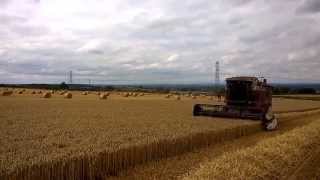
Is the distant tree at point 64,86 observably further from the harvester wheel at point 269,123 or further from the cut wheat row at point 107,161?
the cut wheat row at point 107,161

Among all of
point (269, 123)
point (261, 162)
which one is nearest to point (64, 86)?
point (269, 123)

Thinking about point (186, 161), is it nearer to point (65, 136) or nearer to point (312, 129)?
point (65, 136)

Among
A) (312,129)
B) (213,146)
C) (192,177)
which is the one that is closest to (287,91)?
(312,129)

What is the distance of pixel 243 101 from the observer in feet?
97.9

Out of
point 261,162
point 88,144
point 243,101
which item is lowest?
point 261,162

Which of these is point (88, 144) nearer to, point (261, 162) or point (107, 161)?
point (107, 161)

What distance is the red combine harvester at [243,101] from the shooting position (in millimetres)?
27984

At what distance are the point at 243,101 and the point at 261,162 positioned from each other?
1663cm

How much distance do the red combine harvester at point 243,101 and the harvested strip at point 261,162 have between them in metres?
9.04

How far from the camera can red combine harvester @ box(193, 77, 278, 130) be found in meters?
28.0

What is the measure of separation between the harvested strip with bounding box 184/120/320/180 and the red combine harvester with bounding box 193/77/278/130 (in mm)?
9043

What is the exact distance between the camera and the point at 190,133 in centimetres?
1712

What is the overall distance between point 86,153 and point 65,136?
12.5 ft

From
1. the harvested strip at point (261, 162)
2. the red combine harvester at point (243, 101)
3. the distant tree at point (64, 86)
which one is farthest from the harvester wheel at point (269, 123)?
the distant tree at point (64, 86)
